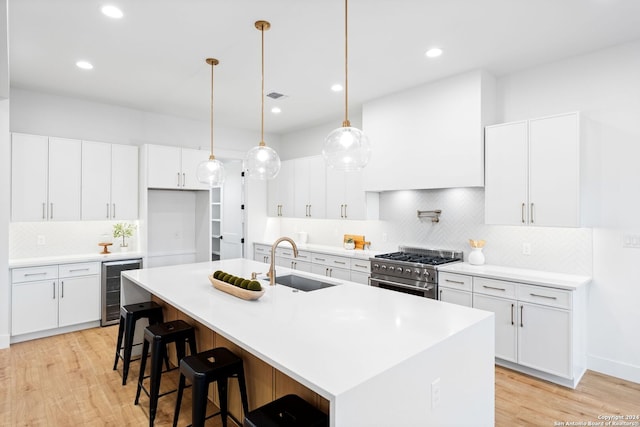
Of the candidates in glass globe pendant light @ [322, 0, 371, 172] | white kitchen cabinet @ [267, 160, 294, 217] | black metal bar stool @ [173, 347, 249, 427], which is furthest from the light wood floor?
white kitchen cabinet @ [267, 160, 294, 217]

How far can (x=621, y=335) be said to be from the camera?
3.21m

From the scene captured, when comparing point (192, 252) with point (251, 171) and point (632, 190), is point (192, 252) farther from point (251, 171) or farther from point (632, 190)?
point (632, 190)

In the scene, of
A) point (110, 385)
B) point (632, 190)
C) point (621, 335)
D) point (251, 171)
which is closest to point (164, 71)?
point (251, 171)

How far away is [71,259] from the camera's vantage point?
4.47 metres

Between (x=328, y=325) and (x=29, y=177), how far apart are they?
4.23 meters

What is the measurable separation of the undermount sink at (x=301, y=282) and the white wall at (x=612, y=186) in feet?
7.73

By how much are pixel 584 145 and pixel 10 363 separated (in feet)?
19.1

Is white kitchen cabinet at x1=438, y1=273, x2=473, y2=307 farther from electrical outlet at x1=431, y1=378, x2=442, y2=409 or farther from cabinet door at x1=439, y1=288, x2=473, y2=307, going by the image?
electrical outlet at x1=431, y1=378, x2=442, y2=409

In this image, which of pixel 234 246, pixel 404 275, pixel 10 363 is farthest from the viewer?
pixel 234 246

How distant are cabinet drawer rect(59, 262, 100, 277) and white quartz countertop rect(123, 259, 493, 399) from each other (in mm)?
2067

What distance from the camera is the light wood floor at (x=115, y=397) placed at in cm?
261

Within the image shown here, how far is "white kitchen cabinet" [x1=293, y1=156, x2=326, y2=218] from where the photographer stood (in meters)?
5.48

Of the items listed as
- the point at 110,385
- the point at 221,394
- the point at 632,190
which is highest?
the point at 632,190

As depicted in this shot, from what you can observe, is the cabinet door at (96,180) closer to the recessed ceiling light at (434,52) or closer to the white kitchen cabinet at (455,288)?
the recessed ceiling light at (434,52)
